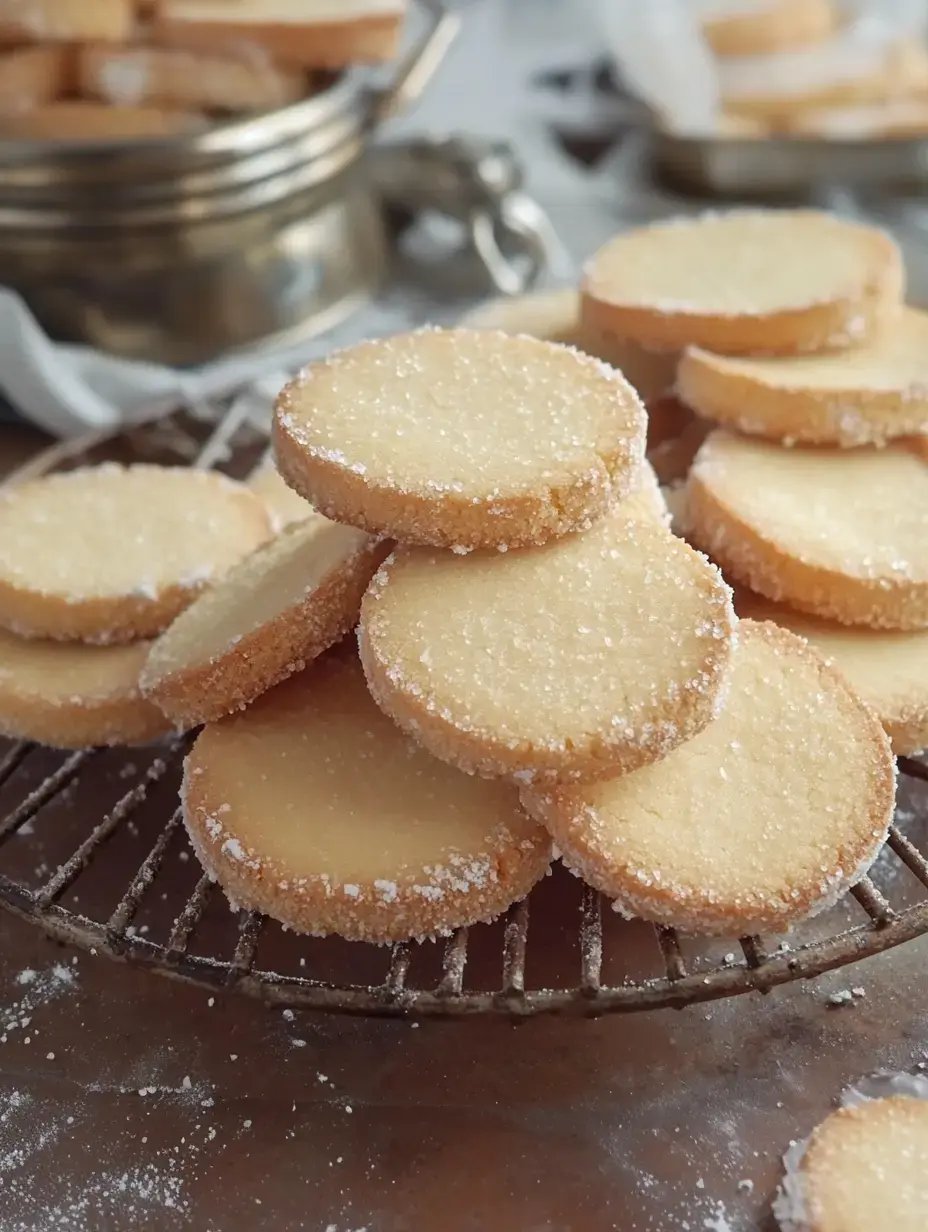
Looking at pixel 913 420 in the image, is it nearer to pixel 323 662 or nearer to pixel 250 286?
pixel 323 662

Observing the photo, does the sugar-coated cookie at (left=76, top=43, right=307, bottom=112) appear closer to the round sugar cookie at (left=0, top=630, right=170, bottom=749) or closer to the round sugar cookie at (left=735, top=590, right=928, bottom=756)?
the round sugar cookie at (left=0, top=630, right=170, bottom=749)

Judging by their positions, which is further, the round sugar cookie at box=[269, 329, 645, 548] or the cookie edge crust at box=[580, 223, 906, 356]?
the cookie edge crust at box=[580, 223, 906, 356]

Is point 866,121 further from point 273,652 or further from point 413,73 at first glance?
point 273,652

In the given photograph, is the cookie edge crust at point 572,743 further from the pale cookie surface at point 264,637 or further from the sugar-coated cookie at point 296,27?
the sugar-coated cookie at point 296,27

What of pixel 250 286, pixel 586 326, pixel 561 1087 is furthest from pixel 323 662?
pixel 250 286

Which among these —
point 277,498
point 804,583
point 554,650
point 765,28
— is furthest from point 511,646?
point 765,28

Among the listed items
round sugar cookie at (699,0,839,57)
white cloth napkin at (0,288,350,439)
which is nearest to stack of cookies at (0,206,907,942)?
white cloth napkin at (0,288,350,439)

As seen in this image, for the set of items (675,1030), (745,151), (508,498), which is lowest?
(675,1030)
